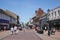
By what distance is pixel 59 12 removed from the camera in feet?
176

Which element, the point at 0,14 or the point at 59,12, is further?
the point at 0,14

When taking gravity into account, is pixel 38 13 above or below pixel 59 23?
above

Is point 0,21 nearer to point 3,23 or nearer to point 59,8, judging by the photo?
point 3,23

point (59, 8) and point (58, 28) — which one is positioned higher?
→ point (59, 8)

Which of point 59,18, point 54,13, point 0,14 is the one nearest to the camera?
point 59,18

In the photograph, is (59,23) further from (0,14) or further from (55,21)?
(0,14)

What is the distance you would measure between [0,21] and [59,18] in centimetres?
3347

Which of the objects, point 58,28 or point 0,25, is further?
point 0,25

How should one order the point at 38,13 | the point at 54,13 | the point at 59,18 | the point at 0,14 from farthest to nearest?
the point at 38,13, the point at 0,14, the point at 54,13, the point at 59,18

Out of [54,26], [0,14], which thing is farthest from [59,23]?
[0,14]

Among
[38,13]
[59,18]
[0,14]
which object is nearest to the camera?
[59,18]

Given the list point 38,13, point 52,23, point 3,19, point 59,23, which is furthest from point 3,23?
point 38,13

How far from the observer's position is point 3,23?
82.2m

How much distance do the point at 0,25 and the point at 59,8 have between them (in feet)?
111
